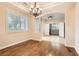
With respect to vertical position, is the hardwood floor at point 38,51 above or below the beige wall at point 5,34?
below

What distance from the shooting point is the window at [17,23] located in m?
4.33

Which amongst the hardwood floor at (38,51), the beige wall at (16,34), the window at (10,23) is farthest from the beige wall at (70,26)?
the window at (10,23)

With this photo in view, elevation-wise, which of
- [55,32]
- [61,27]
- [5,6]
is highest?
[5,6]

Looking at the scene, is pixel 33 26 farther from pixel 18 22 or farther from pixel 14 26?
pixel 14 26

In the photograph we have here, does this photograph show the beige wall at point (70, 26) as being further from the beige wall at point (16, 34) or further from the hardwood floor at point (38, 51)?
the hardwood floor at point (38, 51)

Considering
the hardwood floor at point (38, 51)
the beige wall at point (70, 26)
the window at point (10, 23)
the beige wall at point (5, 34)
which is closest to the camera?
the hardwood floor at point (38, 51)

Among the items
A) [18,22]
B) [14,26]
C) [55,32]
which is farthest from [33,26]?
[55,32]

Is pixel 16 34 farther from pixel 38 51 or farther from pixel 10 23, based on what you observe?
pixel 38 51

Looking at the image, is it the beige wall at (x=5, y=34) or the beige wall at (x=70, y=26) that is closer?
the beige wall at (x=5, y=34)

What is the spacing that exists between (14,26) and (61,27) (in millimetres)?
5878

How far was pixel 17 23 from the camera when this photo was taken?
16.4ft

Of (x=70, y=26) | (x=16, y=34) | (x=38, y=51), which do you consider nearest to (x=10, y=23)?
(x=16, y=34)

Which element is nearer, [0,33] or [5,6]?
[0,33]

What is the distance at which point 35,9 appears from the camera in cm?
324
